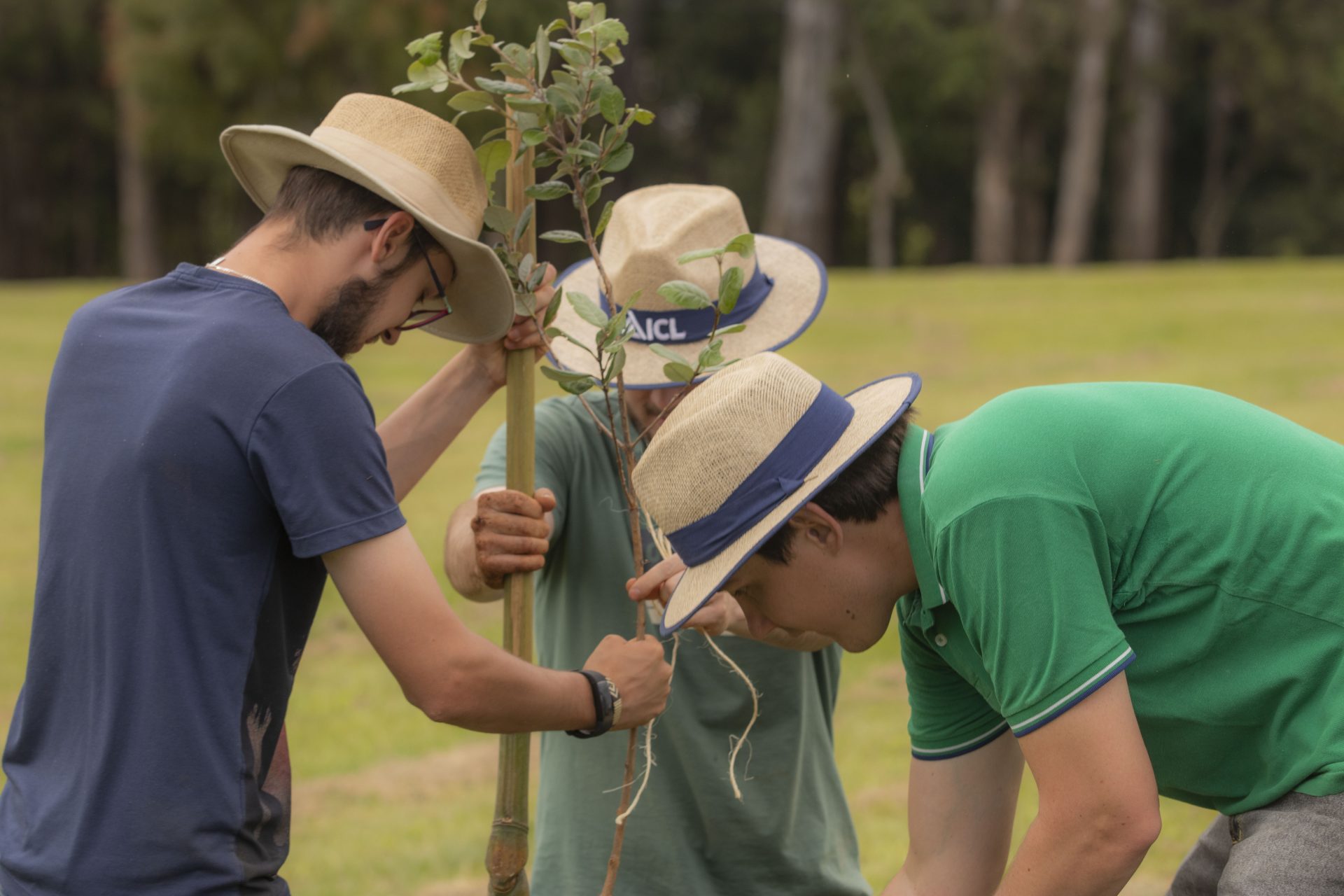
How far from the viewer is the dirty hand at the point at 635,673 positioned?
2.54 m

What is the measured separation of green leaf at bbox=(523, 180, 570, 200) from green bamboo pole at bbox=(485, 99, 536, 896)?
1.1 inches

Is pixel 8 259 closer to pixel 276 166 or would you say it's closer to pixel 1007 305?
pixel 1007 305

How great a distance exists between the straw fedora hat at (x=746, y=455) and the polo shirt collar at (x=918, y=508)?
0.07 m

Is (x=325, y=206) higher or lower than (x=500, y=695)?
higher

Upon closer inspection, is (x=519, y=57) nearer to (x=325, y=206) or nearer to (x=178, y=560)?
(x=325, y=206)

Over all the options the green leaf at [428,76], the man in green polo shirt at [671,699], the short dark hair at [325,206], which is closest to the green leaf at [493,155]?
the green leaf at [428,76]

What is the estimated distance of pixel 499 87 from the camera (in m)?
2.51

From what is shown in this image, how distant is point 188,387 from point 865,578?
104 cm

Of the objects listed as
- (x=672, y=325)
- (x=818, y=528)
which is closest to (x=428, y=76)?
(x=672, y=325)

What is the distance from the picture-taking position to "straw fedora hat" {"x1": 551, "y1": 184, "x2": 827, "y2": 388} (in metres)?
3.05

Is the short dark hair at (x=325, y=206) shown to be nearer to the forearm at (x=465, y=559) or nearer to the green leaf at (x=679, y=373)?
the green leaf at (x=679, y=373)

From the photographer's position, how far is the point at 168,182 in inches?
1506

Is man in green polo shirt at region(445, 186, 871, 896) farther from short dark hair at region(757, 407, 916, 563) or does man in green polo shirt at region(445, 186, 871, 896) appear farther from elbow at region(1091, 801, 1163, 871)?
elbow at region(1091, 801, 1163, 871)

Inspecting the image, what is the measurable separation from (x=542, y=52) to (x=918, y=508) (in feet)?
3.25
